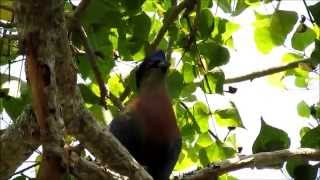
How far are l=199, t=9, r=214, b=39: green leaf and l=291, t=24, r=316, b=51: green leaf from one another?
0.33 m

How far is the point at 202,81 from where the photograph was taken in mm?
2322

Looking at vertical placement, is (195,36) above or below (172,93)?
above

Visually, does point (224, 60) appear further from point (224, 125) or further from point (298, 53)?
point (298, 53)

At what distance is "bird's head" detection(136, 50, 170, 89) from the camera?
95.1 inches

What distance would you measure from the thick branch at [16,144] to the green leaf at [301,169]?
0.85m

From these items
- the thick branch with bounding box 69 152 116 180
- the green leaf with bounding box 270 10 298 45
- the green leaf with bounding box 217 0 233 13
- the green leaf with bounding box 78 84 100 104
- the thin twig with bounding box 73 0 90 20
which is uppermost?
the thin twig with bounding box 73 0 90 20

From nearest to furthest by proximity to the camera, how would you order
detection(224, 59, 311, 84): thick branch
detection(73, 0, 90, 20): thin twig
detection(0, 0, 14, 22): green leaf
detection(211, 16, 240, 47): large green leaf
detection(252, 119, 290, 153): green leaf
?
detection(0, 0, 14, 22): green leaf
detection(73, 0, 90, 20): thin twig
detection(252, 119, 290, 153): green leaf
detection(211, 16, 240, 47): large green leaf
detection(224, 59, 311, 84): thick branch

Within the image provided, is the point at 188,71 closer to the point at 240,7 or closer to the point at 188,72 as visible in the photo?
the point at 188,72

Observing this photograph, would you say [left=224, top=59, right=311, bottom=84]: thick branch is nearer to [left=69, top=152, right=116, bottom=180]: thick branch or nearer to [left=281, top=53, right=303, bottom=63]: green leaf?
[left=281, top=53, right=303, bottom=63]: green leaf

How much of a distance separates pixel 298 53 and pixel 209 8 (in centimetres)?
44

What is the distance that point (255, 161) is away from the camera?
189 cm

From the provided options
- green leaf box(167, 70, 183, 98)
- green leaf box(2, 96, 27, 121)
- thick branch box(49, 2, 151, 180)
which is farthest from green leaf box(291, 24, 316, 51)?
green leaf box(2, 96, 27, 121)

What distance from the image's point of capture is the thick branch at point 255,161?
1.83m

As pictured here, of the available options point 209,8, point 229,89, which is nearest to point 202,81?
point 229,89
